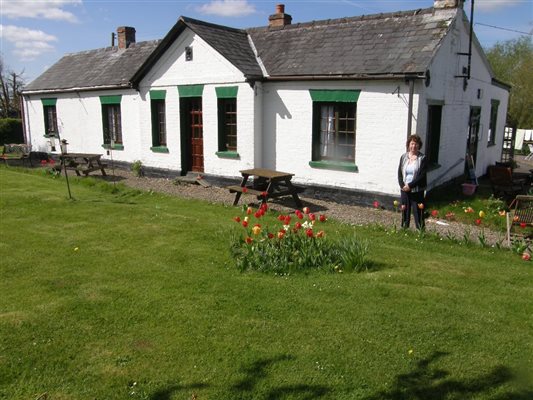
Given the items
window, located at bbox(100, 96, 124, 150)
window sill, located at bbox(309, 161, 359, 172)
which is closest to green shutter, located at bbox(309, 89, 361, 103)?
window sill, located at bbox(309, 161, 359, 172)

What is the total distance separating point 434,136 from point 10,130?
2742cm

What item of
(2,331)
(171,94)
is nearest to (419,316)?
(2,331)

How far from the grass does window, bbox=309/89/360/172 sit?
15.7 feet

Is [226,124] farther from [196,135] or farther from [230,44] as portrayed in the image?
[230,44]

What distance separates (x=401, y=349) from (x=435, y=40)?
896 cm

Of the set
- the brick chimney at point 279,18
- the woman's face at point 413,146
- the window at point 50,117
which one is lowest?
the woman's face at point 413,146

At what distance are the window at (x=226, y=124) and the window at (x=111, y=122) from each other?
5.89 m

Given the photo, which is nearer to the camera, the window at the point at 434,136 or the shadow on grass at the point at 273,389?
the shadow on grass at the point at 273,389

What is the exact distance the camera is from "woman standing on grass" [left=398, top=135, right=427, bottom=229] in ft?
28.6

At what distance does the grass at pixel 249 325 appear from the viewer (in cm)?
387

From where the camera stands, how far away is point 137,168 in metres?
16.7

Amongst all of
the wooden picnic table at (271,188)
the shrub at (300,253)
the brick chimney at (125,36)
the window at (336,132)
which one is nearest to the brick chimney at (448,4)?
the window at (336,132)

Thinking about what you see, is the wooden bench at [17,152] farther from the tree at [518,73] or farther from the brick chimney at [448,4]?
the tree at [518,73]

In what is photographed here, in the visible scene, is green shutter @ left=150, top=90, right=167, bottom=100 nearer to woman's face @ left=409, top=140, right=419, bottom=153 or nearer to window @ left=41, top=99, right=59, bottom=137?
window @ left=41, top=99, right=59, bottom=137
